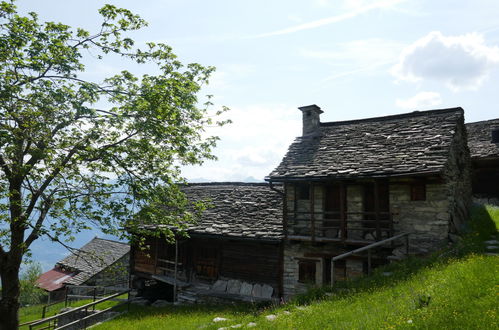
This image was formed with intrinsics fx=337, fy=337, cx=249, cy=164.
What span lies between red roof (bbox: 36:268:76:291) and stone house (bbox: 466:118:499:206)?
36103 millimetres

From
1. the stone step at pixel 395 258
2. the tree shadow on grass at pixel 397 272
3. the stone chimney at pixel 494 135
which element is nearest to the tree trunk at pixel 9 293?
the tree shadow on grass at pixel 397 272

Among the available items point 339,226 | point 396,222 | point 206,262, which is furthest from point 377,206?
point 206,262

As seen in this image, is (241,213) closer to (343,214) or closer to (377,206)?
(343,214)

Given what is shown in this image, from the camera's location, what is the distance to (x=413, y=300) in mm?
7285

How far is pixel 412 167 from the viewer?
1219 cm

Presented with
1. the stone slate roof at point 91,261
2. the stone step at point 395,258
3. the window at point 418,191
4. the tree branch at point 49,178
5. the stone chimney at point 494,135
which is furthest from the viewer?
the stone slate roof at point 91,261

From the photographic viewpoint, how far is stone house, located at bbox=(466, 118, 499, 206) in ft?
66.6

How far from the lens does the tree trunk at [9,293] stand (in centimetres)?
985

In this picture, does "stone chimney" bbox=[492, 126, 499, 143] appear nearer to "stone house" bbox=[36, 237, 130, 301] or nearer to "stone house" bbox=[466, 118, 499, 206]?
"stone house" bbox=[466, 118, 499, 206]

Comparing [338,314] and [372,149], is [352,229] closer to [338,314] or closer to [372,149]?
[372,149]

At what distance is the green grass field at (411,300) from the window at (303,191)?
210 inches

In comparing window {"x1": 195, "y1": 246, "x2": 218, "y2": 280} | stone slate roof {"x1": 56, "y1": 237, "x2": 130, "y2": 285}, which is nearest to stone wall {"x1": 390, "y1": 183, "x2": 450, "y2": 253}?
window {"x1": 195, "y1": 246, "x2": 218, "y2": 280}

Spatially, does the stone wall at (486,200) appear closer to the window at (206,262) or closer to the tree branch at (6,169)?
the window at (206,262)

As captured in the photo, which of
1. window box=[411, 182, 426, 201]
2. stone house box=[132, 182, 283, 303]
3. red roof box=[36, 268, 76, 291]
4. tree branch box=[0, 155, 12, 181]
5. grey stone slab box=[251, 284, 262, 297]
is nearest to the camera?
tree branch box=[0, 155, 12, 181]
